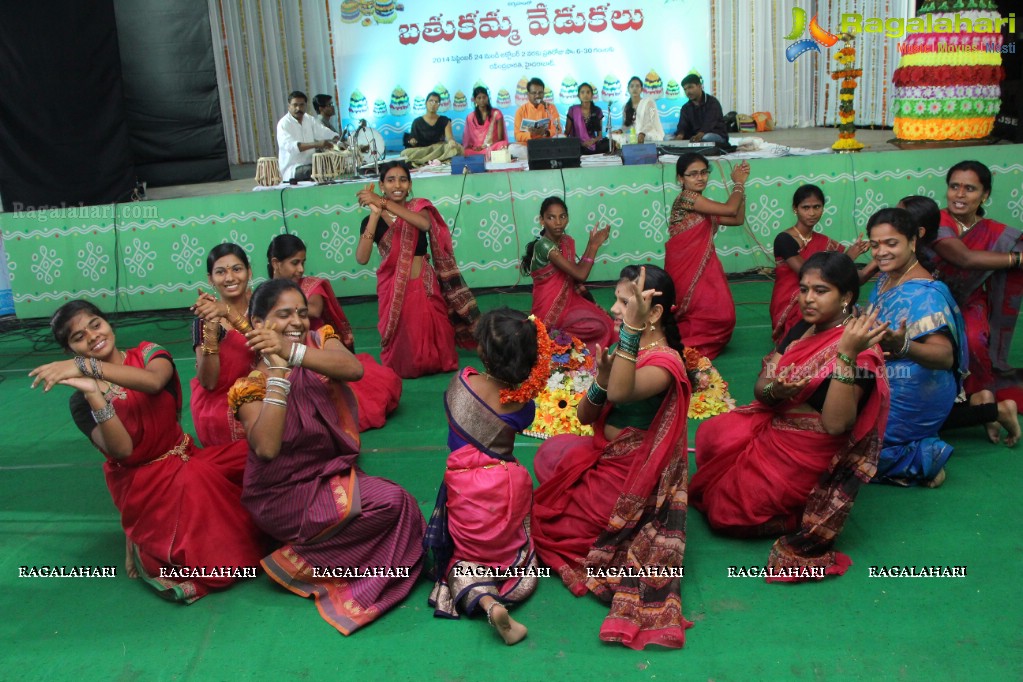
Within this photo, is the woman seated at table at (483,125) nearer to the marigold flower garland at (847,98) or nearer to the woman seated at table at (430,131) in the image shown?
the woman seated at table at (430,131)

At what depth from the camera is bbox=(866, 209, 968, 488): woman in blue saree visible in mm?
3074

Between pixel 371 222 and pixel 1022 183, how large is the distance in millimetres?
4791

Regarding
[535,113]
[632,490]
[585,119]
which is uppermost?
[535,113]

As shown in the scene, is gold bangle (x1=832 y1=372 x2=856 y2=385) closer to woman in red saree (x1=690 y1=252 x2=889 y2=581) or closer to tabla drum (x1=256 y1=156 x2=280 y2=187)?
woman in red saree (x1=690 y1=252 x2=889 y2=581)

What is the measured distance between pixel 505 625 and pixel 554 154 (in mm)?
5043

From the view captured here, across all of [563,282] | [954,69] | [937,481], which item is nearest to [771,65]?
[954,69]

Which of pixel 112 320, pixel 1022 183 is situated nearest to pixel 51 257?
pixel 112 320

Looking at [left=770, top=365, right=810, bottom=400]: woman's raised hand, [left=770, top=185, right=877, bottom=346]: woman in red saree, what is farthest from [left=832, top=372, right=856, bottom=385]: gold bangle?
[left=770, top=185, right=877, bottom=346]: woman in red saree

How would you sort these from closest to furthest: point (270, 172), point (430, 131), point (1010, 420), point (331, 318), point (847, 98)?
point (1010, 420)
point (331, 318)
point (847, 98)
point (270, 172)
point (430, 131)

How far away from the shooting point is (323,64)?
43.4ft

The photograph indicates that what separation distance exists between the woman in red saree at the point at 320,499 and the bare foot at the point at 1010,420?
241 centimetres

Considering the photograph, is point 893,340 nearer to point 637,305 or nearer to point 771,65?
point 637,305

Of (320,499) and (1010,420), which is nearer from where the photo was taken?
(320,499)

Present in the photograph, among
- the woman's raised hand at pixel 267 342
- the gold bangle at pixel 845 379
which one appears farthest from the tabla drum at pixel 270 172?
the gold bangle at pixel 845 379
